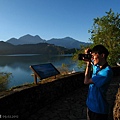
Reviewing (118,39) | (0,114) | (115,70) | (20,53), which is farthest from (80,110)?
(20,53)

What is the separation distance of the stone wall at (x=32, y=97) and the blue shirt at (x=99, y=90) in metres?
2.71

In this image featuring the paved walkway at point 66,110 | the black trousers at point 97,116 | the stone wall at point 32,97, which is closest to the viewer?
the black trousers at point 97,116

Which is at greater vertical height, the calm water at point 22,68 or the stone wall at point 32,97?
the stone wall at point 32,97

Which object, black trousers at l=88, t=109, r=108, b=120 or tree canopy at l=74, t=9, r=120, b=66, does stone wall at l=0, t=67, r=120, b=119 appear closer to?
black trousers at l=88, t=109, r=108, b=120

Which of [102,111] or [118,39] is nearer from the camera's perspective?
[102,111]

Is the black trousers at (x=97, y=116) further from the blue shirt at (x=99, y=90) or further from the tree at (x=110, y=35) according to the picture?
the tree at (x=110, y=35)

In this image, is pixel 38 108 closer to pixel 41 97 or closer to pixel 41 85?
pixel 41 97

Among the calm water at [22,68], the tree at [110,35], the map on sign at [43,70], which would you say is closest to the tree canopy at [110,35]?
the tree at [110,35]

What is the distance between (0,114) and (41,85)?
224 cm

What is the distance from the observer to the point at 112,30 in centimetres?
2144

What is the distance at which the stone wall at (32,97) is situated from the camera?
15.4ft

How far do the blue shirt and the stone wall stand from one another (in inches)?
107

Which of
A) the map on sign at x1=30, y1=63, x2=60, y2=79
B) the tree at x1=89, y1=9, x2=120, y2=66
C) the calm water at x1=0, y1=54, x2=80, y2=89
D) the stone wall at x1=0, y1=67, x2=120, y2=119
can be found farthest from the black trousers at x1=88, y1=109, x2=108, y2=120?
the calm water at x1=0, y1=54, x2=80, y2=89

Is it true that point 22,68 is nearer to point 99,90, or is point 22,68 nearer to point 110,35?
point 110,35
